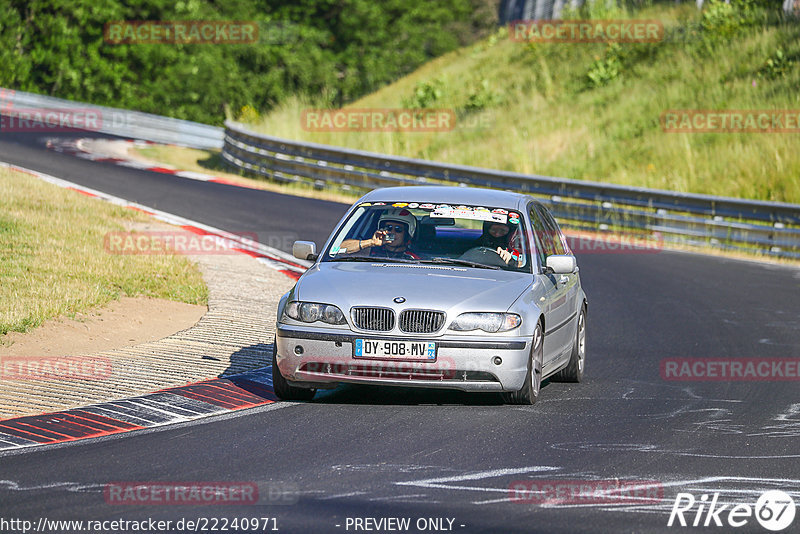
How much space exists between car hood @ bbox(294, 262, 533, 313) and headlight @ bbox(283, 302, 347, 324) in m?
0.04

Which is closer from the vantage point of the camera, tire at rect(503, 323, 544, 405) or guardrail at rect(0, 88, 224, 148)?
tire at rect(503, 323, 544, 405)

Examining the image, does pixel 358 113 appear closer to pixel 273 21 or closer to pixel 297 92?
pixel 297 92

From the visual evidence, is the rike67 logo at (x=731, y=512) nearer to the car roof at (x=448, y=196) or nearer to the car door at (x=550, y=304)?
the car door at (x=550, y=304)

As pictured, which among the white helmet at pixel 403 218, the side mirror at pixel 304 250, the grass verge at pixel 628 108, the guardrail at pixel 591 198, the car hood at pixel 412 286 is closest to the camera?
the car hood at pixel 412 286

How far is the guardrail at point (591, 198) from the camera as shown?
2100cm

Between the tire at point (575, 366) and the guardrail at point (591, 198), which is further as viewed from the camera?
the guardrail at point (591, 198)

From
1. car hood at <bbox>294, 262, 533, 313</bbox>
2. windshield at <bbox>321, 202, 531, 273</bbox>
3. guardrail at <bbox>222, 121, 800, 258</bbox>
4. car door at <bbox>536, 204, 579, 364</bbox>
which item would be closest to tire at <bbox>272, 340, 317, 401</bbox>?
car hood at <bbox>294, 262, 533, 313</bbox>

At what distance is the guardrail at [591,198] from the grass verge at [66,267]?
7715 mm

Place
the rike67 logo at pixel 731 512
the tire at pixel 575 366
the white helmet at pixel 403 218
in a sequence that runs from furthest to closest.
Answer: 1. the tire at pixel 575 366
2. the white helmet at pixel 403 218
3. the rike67 logo at pixel 731 512

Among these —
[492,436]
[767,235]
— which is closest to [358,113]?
[767,235]

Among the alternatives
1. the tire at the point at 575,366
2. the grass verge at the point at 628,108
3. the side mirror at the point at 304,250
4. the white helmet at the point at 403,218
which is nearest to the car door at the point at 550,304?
the tire at the point at 575,366

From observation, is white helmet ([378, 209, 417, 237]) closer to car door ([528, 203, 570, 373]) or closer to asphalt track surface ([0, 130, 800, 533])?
car door ([528, 203, 570, 373])

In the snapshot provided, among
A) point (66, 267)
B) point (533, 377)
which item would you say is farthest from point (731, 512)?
point (66, 267)

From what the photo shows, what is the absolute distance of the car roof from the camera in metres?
9.71
